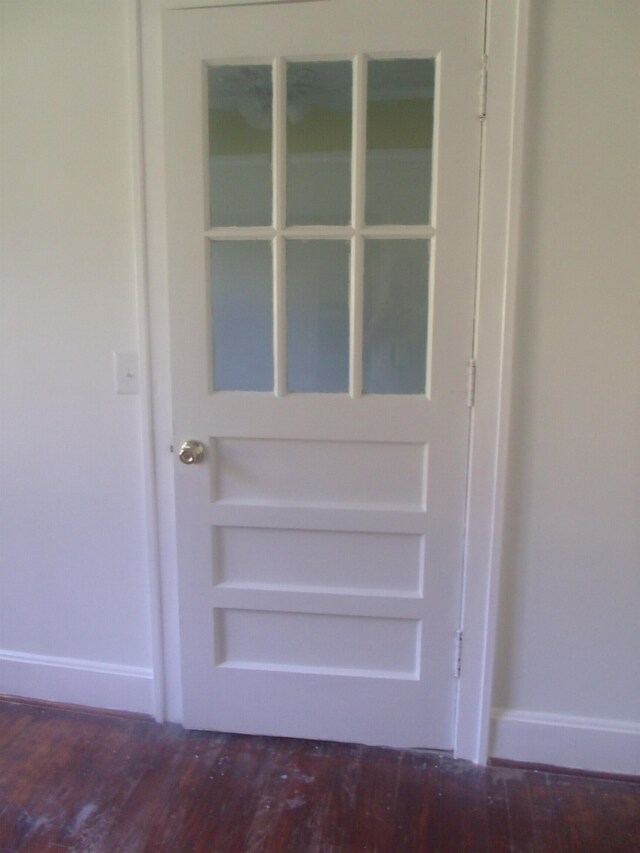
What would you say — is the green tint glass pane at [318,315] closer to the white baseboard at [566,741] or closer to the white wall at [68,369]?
the white wall at [68,369]

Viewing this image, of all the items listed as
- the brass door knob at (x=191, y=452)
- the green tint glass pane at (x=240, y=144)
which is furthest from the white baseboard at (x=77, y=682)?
the green tint glass pane at (x=240, y=144)

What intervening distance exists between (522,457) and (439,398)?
0.92ft

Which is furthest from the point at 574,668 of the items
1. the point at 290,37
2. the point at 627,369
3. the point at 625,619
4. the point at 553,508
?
the point at 290,37

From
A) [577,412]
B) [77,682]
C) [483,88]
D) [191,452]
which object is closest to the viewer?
[483,88]

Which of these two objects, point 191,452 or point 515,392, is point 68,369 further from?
point 515,392

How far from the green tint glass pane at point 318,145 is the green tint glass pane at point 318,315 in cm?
8

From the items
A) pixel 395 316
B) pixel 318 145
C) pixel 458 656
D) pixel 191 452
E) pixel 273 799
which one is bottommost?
pixel 273 799

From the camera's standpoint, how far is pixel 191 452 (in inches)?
65.9

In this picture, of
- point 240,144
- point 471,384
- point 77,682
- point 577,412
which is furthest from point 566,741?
point 240,144

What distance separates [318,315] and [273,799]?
1.33m

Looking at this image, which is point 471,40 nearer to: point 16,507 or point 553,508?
point 553,508

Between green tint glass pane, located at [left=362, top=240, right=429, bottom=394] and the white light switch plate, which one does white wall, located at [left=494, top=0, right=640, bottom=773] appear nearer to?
green tint glass pane, located at [left=362, top=240, right=429, bottom=394]

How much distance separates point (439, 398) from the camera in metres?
1.58

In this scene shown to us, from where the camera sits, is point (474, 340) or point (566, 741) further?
point (566, 741)
